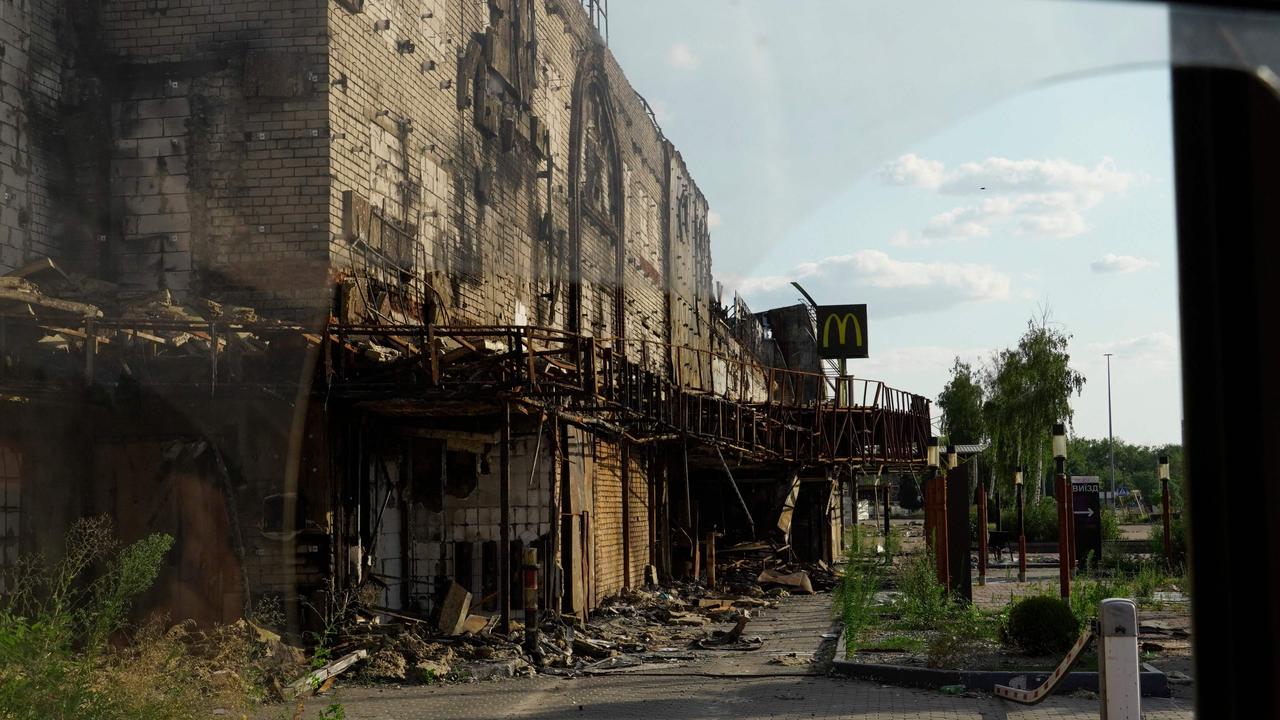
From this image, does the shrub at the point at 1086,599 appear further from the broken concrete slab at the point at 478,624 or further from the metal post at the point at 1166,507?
the metal post at the point at 1166,507

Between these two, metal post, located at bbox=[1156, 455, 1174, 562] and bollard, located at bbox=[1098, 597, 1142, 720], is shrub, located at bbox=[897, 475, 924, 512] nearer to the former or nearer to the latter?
metal post, located at bbox=[1156, 455, 1174, 562]

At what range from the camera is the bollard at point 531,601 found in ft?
47.8

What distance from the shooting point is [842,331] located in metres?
42.0

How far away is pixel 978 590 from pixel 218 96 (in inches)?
698

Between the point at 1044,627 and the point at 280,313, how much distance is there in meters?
9.42

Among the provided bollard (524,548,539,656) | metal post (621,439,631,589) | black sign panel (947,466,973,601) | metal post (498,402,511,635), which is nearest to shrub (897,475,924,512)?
metal post (621,439,631,589)

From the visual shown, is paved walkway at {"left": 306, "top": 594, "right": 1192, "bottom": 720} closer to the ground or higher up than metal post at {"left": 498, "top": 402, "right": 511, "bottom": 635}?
closer to the ground

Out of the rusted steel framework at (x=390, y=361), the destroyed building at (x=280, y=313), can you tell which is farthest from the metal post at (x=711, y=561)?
the rusted steel framework at (x=390, y=361)

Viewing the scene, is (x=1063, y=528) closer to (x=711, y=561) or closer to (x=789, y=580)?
(x=711, y=561)

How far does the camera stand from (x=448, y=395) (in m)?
14.3

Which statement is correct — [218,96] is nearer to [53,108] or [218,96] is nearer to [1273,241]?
[53,108]

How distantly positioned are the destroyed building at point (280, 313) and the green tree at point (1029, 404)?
3401cm

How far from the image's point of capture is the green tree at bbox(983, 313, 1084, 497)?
50.7 meters

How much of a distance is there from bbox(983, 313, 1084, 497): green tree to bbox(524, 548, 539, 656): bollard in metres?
38.6
